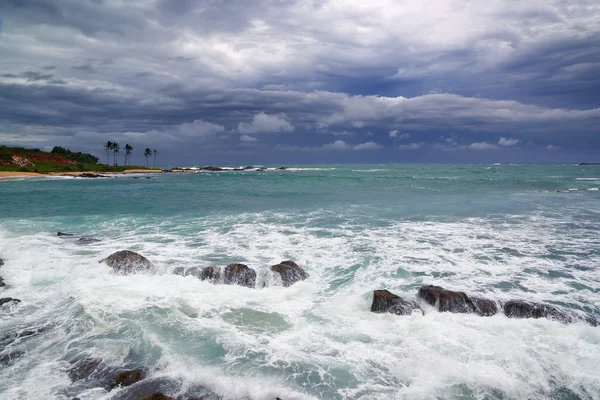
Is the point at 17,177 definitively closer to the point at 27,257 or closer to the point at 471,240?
the point at 27,257

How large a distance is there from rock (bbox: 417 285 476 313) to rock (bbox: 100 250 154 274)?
9.85m

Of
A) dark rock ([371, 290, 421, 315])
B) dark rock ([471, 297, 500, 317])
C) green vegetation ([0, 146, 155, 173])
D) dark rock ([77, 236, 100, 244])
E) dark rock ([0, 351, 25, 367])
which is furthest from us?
green vegetation ([0, 146, 155, 173])

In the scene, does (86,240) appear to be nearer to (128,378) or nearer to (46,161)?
(128,378)

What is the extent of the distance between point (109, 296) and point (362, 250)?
10.5 metres

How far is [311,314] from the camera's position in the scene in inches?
419

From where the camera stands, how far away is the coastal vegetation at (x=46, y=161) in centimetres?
8506

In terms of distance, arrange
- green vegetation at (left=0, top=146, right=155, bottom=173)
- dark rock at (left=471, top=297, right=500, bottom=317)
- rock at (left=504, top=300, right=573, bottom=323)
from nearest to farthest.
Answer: rock at (left=504, top=300, right=573, bottom=323)
dark rock at (left=471, top=297, right=500, bottom=317)
green vegetation at (left=0, top=146, right=155, bottom=173)

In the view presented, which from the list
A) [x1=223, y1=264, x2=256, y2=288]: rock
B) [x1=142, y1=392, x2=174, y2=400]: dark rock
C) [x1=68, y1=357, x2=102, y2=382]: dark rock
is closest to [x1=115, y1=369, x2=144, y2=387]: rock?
[x1=68, y1=357, x2=102, y2=382]: dark rock

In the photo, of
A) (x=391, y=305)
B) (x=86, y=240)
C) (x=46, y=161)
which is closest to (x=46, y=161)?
(x=46, y=161)

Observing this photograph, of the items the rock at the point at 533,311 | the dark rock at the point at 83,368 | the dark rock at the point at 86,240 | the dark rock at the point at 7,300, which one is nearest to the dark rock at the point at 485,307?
the rock at the point at 533,311

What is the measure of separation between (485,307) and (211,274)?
8.73 metres

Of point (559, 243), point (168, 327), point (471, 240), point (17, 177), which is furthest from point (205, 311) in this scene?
point (17, 177)

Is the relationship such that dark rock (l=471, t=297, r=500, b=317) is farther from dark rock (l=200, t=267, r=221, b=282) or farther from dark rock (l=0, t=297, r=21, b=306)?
A: dark rock (l=0, t=297, r=21, b=306)

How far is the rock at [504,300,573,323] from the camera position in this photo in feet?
33.6
